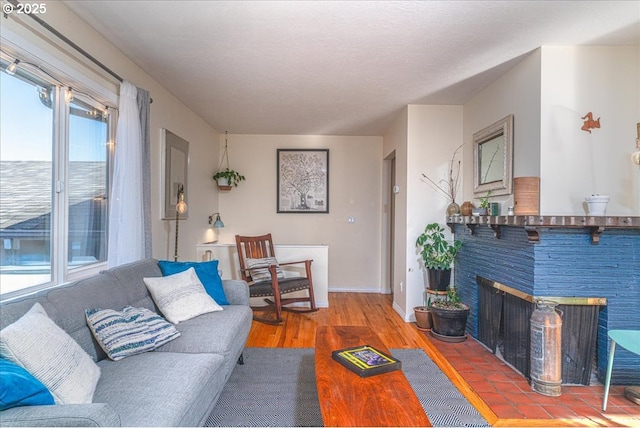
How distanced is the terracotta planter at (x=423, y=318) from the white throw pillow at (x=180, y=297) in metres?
2.07

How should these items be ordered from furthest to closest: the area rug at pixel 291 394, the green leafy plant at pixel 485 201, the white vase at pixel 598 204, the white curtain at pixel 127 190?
the green leafy plant at pixel 485 201 < the white curtain at pixel 127 190 < the white vase at pixel 598 204 < the area rug at pixel 291 394

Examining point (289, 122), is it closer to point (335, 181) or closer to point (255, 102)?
point (255, 102)

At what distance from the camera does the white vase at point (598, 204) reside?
2230 mm

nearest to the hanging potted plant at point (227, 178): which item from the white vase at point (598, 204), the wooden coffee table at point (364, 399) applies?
the wooden coffee table at point (364, 399)

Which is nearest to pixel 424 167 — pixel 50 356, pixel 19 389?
pixel 50 356

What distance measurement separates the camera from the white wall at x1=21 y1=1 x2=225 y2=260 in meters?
2.09

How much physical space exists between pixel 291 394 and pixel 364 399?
0.94m

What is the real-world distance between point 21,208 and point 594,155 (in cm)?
378

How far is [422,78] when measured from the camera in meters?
2.98

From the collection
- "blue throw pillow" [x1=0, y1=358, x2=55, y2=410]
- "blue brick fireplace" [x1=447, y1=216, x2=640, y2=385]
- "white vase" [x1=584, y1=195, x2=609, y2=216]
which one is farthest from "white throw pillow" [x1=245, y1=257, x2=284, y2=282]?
"white vase" [x1=584, y1=195, x2=609, y2=216]

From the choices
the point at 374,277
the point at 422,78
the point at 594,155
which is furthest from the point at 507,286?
the point at 374,277

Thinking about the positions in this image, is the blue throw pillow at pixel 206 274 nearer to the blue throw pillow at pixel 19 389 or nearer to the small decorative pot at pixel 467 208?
the blue throw pillow at pixel 19 389

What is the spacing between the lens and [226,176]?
4.84 m

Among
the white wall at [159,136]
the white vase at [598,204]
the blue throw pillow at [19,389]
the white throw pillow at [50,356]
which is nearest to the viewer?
the blue throw pillow at [19,389]
